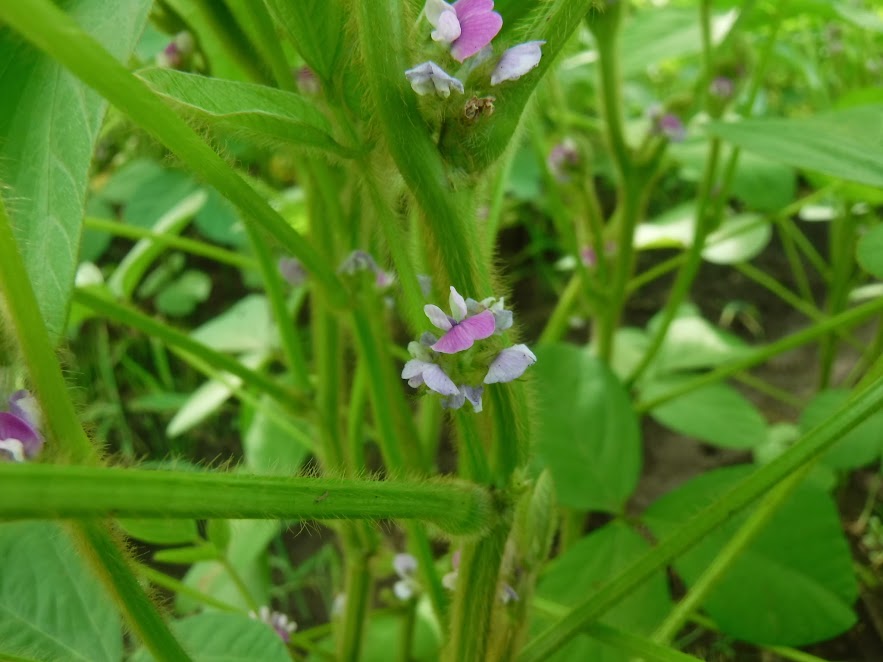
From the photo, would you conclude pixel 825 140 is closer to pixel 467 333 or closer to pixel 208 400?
pixel 467 333

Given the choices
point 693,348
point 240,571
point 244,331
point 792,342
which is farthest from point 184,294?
point 792,342

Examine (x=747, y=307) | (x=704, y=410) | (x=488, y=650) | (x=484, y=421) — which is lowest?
(x=747, y=307)

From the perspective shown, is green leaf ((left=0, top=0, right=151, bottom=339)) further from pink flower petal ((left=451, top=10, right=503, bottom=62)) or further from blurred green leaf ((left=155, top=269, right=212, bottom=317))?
blurred green leaf ((left=155, top=269, right=212, bottom=317))

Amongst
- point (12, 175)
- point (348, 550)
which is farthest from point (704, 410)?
point (12, 175)

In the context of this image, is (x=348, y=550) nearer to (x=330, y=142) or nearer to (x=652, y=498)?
(x=330, y=142)

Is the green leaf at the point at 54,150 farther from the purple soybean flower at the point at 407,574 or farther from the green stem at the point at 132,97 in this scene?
the purple soybean flower at the point at 407,574

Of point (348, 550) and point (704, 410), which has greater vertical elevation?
point (348, 550)

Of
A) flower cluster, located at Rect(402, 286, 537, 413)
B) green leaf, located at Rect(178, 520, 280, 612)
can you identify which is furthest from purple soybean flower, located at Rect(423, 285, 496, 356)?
green leaf, located at Rect(178, 520, 280, 612)
